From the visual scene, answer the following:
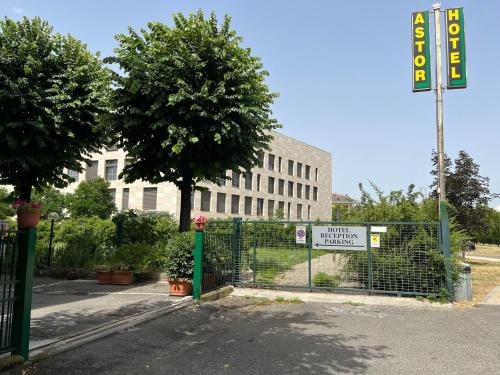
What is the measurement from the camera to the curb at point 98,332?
18.7ft

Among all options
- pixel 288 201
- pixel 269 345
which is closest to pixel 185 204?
→ pixel 269 345

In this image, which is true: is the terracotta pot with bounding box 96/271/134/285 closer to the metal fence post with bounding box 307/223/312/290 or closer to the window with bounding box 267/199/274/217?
the metal fence post with bounding box 307/223/312/290

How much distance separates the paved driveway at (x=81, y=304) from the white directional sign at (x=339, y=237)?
4323mm

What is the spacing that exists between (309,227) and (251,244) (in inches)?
69.9

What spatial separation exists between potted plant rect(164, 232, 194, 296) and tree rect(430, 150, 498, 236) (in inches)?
744

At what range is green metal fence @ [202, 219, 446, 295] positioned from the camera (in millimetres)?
10648

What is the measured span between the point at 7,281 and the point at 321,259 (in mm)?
8315

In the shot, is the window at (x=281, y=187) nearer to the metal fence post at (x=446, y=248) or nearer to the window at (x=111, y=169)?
the window at (x=111, y=169)

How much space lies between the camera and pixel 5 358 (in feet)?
15.8

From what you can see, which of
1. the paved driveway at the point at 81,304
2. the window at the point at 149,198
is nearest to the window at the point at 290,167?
the window at the point at 149,198

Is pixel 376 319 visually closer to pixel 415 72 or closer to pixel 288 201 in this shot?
pixel 415 72

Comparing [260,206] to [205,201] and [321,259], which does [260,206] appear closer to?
[205,201]

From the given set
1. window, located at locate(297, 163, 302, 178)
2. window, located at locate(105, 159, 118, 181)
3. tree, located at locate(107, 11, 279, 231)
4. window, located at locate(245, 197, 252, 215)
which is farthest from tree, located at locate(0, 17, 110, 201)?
window, located at locate(297, 163, 302, 178)

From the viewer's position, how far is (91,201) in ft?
138
